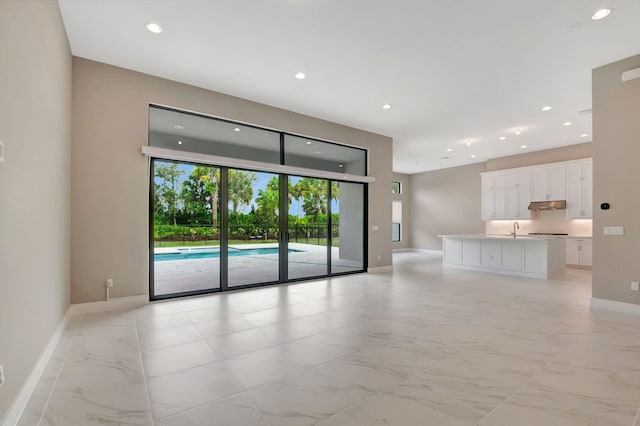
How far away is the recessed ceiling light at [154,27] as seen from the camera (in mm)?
3457

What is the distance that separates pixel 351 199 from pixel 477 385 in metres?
5.48

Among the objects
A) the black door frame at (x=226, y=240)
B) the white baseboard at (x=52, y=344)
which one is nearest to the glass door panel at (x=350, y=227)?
the black door frame at (x=226, y=240)

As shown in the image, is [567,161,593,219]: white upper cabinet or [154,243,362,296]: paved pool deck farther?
[567,161,593,219]: white upper cabinet

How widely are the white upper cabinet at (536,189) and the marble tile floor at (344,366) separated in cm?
521

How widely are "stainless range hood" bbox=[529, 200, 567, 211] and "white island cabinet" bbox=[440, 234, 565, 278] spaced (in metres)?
1.37

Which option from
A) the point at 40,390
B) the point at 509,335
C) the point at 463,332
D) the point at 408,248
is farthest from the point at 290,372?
the point at 408,248

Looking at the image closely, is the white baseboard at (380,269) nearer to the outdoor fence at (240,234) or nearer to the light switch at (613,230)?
the outdoor fence at (240,234)

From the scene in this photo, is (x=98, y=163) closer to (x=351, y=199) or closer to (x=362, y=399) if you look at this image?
(x=362, y=399)

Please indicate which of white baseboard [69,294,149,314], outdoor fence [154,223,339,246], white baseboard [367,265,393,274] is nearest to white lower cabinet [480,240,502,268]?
white baseboard [367,265,393,274]

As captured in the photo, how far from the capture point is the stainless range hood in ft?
28.3

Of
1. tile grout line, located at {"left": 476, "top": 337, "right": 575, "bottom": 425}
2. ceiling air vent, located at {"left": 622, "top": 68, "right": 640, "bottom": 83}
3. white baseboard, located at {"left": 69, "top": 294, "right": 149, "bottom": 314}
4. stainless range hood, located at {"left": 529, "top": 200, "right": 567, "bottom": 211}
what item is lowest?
tile grout line, located at {"left": 476, "top": 337, "right": 575, "bottom": 425}

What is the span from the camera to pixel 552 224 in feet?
30.1

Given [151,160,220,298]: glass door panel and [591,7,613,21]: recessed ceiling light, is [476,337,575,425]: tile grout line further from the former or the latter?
[151,160,220,298]: glass door panel

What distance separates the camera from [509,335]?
3.34 metres
